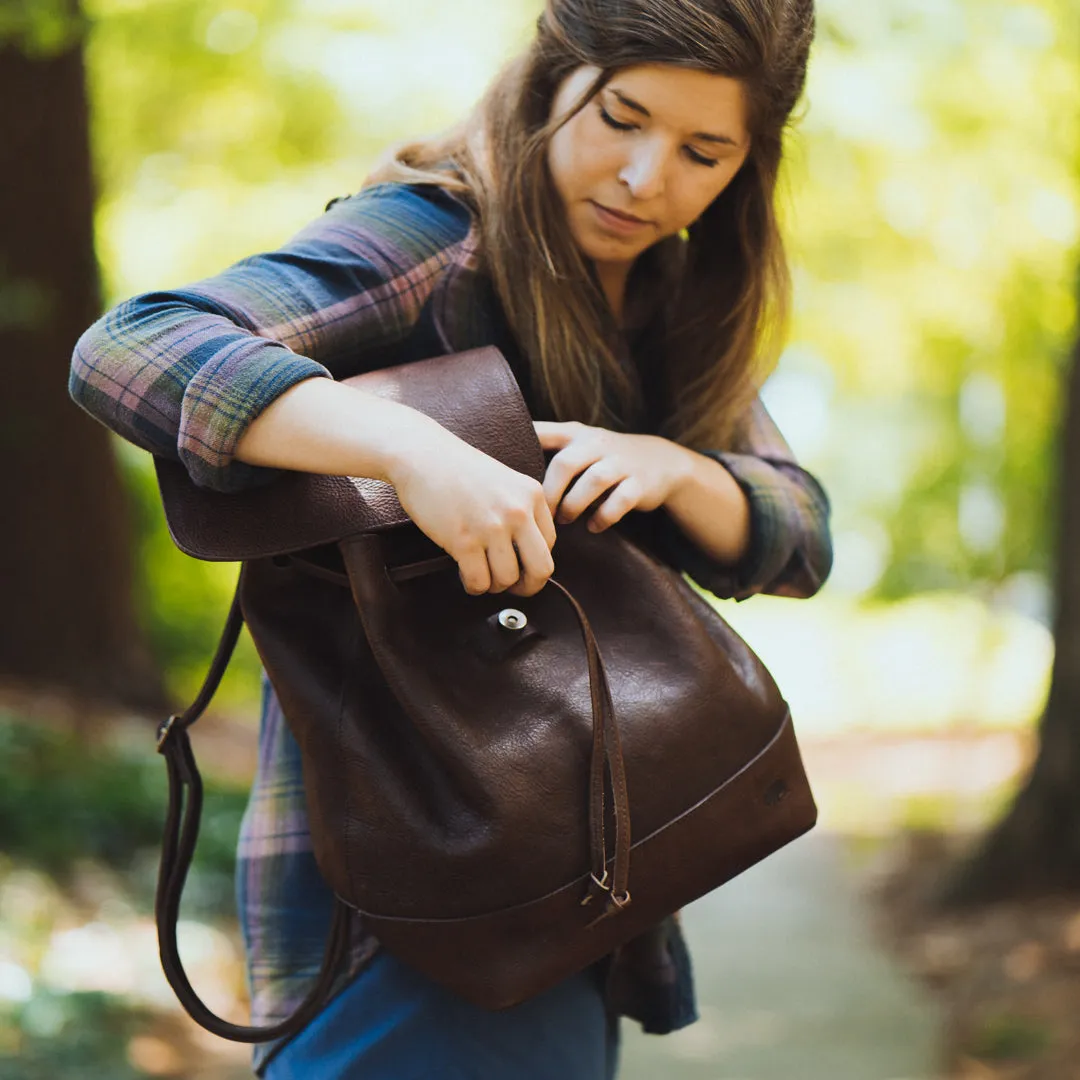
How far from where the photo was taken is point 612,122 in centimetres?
165

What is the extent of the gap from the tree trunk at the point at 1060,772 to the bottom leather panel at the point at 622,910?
4.36 m

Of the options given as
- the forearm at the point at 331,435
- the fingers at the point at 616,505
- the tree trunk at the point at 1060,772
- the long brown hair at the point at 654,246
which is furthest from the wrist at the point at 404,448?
the tree trunk at the point at 1060,772

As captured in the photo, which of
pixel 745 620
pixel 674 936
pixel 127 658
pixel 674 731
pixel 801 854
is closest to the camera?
pixel 674 731

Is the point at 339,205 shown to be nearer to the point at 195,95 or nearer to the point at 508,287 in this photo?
the point at 508,287

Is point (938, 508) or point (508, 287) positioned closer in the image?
point (508, 287)

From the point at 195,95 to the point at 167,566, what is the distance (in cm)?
385

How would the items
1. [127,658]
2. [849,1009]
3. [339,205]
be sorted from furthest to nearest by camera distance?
[127,658] < [849,1009] < [339,205]

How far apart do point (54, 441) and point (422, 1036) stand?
623cm

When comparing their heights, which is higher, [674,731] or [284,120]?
[674,731]

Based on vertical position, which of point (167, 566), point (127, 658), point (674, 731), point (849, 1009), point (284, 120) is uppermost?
point (674, 731)

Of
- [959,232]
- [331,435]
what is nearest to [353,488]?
[331,435]

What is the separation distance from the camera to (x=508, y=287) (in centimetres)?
168

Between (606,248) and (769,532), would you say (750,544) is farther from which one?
(606,248)

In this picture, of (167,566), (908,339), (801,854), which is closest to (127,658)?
(167,566)
